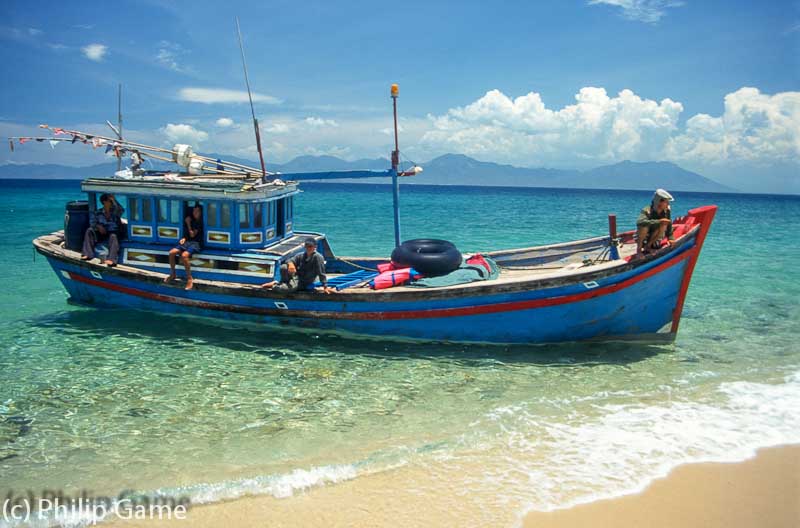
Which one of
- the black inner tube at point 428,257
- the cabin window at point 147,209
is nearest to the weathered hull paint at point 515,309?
the black inner tube at point 428,257

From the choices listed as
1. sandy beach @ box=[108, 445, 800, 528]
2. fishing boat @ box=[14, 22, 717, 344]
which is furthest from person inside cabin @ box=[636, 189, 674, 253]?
sandy beach @ box=[108, 445, 800, 528]

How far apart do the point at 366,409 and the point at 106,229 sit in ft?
25.5

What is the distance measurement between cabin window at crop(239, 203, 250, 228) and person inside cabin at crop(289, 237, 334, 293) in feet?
5.15

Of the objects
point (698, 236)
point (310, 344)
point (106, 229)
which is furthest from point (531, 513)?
point (106, 229)

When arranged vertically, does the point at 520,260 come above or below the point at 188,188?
below

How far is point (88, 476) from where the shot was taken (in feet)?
20.0

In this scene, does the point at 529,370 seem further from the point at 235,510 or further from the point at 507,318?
the point at 235,510

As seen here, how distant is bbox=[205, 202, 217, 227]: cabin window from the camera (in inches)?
430

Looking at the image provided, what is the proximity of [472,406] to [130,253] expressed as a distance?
26.7ft

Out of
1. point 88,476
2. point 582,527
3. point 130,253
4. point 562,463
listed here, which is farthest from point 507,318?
point 130,253

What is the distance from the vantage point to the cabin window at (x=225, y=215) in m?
10.8

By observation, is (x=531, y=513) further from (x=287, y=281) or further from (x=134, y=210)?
(x=134, y=210)

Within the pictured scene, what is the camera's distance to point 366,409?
783 centimetres

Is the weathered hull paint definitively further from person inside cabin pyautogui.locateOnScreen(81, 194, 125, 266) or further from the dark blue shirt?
the dark blue shirt
